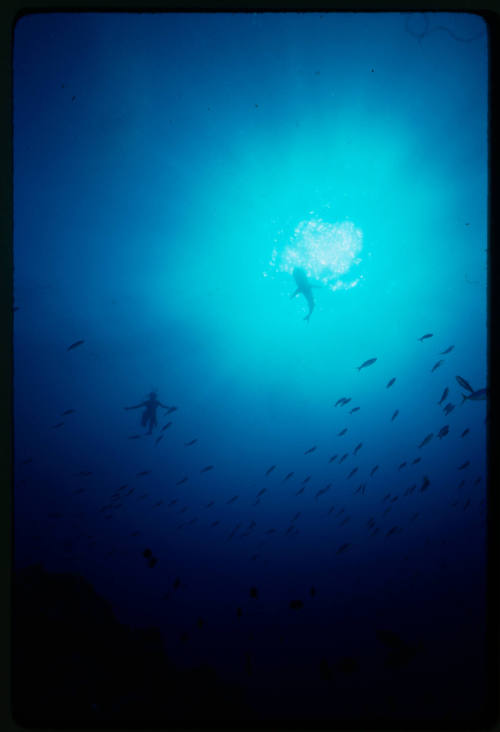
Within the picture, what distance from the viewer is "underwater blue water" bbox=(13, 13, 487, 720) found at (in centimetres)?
210

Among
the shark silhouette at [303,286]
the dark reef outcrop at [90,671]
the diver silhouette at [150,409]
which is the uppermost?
the shark silhouette at [303,286]

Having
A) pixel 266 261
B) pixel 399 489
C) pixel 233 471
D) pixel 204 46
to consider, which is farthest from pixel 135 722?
pixel 204 46

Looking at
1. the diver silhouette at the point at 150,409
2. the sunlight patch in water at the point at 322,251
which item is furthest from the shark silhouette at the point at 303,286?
the diver silhouette at the point at 150,409

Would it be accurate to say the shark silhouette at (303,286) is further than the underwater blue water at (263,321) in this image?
Yes

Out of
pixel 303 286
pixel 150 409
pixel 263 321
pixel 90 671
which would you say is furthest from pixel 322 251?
pixel 90 671

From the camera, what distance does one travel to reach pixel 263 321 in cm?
226

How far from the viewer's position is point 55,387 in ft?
Result: 7.23

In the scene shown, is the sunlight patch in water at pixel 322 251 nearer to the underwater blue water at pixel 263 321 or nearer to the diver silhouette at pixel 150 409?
the underwater blue water at pixel 263 321

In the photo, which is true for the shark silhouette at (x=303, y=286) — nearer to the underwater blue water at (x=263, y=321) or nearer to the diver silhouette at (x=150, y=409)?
the underwater blue water at (x=263, y=321)

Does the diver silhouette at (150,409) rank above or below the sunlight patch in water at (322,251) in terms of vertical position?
below

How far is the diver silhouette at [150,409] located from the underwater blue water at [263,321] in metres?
0.03

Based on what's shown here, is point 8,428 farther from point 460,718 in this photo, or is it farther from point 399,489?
point 460,718

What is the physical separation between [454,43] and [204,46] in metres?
1.13

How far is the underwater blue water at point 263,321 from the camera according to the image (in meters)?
2.10
